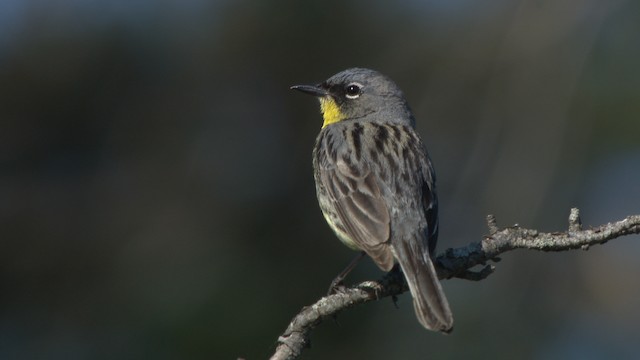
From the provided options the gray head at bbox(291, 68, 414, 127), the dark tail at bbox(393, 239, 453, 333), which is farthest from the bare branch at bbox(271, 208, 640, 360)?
the gray head at bbox(291, 68, 414, 127)

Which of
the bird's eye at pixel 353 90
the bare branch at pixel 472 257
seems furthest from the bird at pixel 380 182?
the bare branch at pixel 472 257

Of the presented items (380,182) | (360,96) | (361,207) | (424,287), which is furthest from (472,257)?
(360,96)

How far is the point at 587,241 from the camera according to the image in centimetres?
→ 564

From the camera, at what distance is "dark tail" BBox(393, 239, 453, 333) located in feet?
19.0

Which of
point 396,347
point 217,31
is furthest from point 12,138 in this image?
point 396,347

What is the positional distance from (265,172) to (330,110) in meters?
3.87

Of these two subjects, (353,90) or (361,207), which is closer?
(361,207)

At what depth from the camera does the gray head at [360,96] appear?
7.97 metres

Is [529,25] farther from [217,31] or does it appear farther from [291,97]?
[217,31]

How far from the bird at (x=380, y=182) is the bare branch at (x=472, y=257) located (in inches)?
5.9

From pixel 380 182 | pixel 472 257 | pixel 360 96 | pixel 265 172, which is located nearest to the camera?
pixel 472 257

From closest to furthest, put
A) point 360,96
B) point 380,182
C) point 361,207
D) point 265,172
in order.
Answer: point 361,207 < point 380,182 < point 360,96 < point 265,172

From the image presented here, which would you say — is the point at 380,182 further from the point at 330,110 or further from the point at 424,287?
the point at 330,110

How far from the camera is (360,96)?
26.2 ft
